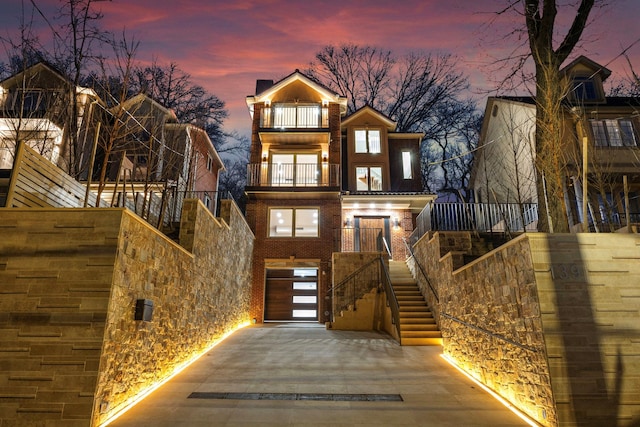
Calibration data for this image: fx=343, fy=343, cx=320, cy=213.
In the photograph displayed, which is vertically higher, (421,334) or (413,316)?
(413,316)

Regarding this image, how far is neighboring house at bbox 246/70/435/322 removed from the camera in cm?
1488

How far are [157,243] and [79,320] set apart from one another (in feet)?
5.48

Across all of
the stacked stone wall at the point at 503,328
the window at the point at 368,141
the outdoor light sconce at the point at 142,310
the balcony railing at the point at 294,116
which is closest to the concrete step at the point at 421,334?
the stacked stone wall at the point at 503,328

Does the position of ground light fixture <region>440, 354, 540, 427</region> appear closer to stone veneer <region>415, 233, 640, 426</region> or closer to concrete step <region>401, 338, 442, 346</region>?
stone veneer <region>415, 233, 640, 426</region>

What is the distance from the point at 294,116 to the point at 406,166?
6.29 metres

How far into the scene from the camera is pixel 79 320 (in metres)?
4.25

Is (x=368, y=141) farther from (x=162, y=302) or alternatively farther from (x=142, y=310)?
(x=142, y=310)

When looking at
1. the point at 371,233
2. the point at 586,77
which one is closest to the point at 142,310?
the point at 371,233

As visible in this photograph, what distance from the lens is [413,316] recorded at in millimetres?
9789

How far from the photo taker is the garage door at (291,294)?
52.5 feet

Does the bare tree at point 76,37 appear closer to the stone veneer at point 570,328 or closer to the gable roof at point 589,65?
the stone veneer at point 570,328

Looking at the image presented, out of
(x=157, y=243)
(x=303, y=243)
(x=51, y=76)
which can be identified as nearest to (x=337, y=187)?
(x=303, y=243)

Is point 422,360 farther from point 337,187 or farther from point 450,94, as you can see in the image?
point 450,94

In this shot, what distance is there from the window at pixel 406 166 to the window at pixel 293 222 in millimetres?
5449
